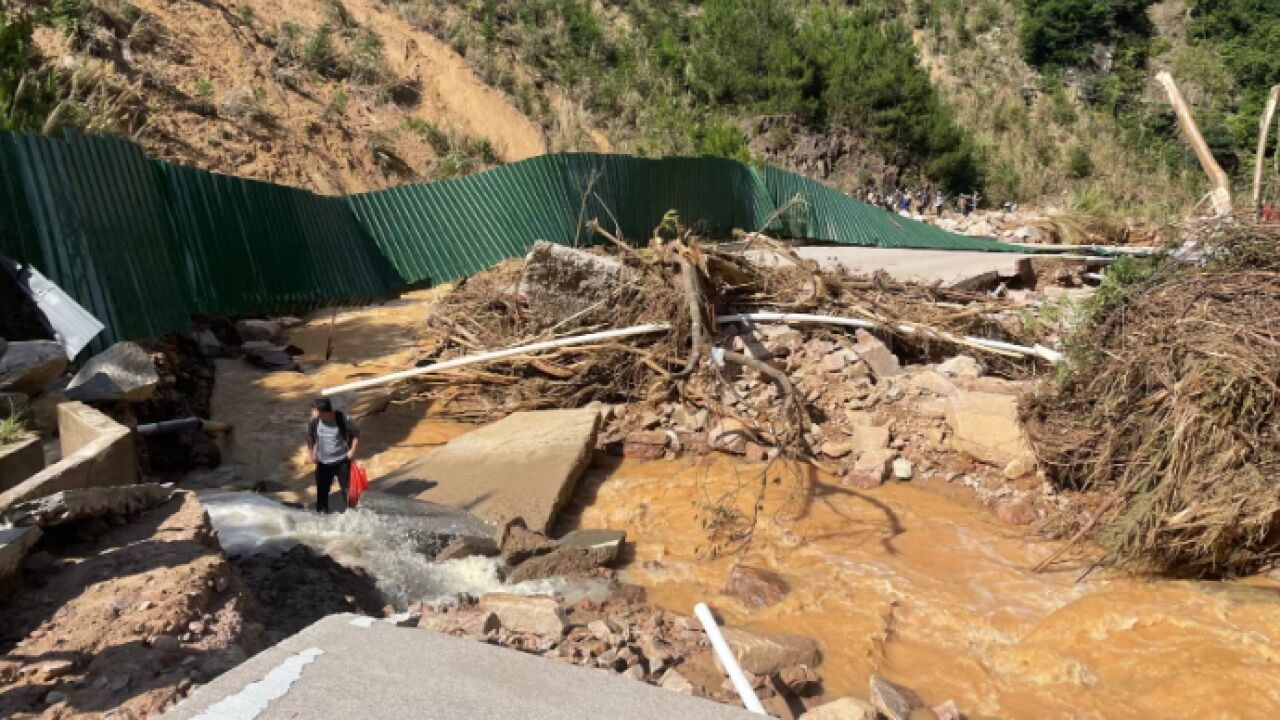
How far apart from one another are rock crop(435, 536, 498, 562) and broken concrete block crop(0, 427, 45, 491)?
2222mm

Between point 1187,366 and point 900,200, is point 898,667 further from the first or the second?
point 900,200

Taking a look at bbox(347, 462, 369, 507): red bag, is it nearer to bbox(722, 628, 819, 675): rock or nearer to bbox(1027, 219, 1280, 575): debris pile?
bbox(722, 628, 819, 675): rock

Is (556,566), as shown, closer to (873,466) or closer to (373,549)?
(373,549)

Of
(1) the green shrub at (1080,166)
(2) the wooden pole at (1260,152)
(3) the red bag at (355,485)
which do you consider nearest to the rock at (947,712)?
(3) the red bag at (355,485)

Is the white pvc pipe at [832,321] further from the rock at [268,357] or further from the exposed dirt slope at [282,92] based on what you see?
the exposed dirt slope at [282,92]

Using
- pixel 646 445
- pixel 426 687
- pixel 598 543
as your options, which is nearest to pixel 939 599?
pixel 598 543

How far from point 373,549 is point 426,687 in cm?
333

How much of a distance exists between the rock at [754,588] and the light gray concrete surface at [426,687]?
305cm

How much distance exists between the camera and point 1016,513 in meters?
6.84

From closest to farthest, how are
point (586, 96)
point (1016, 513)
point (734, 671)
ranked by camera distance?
point (734, 671)
point (1016, 513)
point (586, 96)

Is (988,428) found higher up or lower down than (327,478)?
lower down

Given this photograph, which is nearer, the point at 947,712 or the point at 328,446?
the point at 947,712

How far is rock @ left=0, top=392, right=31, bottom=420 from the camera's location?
5223mm

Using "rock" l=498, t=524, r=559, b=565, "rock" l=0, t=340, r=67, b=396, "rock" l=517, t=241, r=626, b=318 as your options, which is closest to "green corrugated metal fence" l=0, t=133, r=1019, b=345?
"rock" l=0, t=340, r=67, b=396
